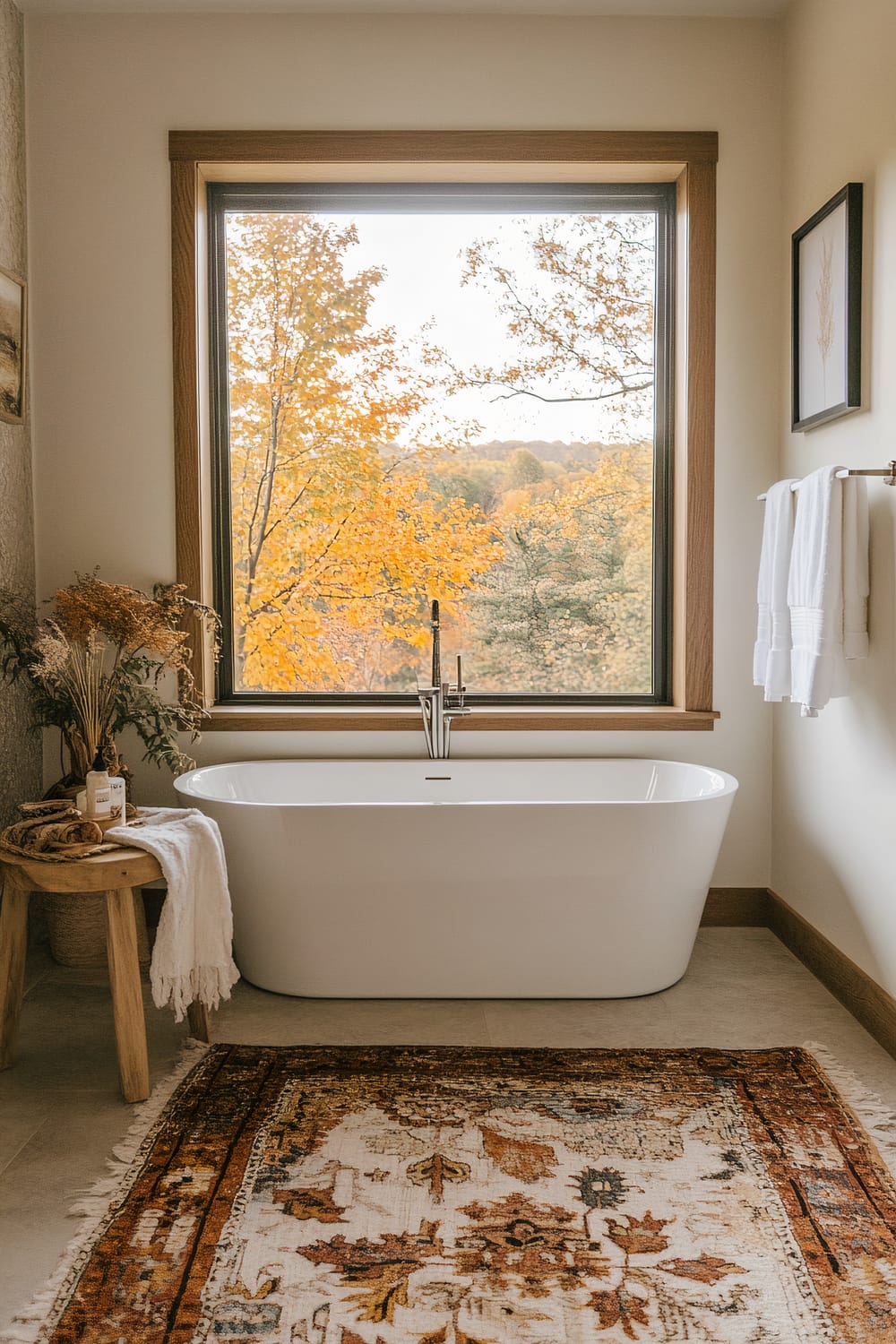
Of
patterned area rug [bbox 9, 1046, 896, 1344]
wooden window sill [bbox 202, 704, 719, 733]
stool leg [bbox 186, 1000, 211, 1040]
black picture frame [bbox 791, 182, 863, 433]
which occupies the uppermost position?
black picture frame [bbox 791, 182, 863, 433]

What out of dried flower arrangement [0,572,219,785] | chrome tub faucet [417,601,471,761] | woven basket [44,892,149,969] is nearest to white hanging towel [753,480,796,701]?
chrome tub faucet [417,601,471,761]

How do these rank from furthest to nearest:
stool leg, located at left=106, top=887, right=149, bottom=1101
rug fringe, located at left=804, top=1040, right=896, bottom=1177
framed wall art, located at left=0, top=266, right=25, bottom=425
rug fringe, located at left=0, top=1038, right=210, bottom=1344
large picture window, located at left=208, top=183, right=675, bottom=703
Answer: large picture window, located at left=208, top=183, right=675, bottom=703
framed wall art, located at left=0, top=266, right=25, bottom=425
stool leg, located at left=106, top=887, right=149, bottom=1101
rug fringe, located at left=804, top=1040, right=896, bottom=1177
rug fringe, located at left=0, top=1038, right=210, bottom=1344

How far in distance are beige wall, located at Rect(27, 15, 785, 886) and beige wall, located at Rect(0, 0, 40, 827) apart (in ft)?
0.21

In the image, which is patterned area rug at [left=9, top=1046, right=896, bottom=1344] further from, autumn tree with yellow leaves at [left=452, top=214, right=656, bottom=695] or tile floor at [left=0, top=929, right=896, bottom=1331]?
autumn tree with yellow leaves at [left=452, top=214, right=656, bottom=695]

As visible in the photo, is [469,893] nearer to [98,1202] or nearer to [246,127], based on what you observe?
[98,1202]

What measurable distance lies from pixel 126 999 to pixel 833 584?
1.94 meters

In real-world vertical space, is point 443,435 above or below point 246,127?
below

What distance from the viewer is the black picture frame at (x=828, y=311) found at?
261 cm

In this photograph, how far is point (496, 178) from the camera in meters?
3.36

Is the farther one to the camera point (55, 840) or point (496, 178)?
point (496, 178)

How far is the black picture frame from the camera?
8.55 ft

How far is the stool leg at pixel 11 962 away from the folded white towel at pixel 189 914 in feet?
0.84

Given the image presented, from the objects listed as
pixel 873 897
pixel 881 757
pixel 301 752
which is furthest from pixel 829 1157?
pixel 301 752

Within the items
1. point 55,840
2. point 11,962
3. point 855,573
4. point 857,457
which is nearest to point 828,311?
point 857,457
